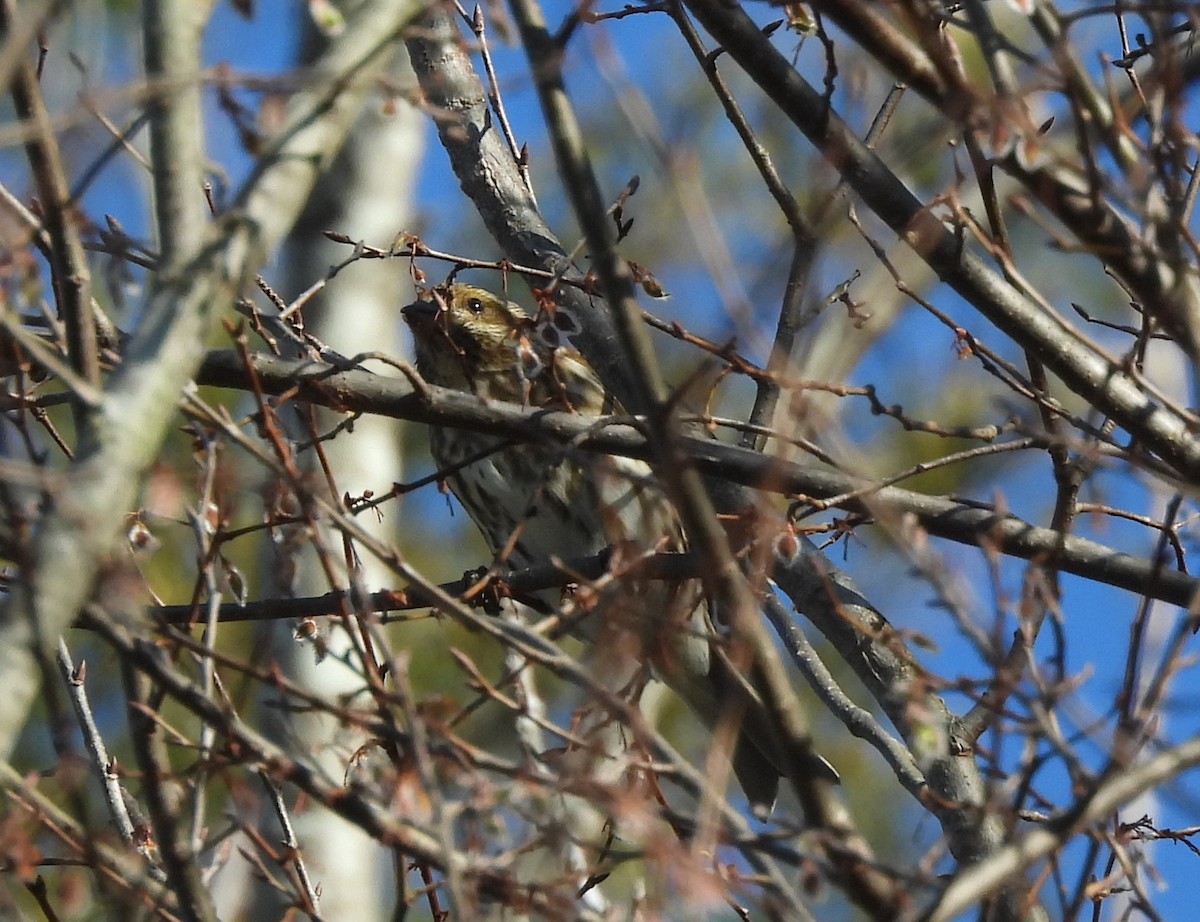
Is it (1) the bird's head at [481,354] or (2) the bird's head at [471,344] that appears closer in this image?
(1) the bird's head at [481,354]

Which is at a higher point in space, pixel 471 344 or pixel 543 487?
pixel 471 344

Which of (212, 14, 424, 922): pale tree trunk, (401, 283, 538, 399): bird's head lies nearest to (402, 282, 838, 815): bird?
(401, 283, 538, 399): bird's head

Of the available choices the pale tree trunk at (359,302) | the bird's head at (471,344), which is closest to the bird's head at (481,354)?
the bird's head at (471,344)

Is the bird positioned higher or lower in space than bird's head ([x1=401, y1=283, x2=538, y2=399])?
lower

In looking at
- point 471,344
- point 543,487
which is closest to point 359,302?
point 471,344

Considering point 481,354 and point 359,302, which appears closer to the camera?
point 481,354

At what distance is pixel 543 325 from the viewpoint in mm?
3402

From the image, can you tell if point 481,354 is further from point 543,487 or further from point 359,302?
point 359,302

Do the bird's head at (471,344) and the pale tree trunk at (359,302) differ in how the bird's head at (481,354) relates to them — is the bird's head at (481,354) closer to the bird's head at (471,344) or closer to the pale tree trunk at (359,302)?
the bird's head at (471,344)

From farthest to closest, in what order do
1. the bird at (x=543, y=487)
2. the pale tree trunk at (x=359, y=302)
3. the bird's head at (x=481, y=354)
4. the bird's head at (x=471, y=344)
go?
the pale tree trunk at (x=359, y=302) → the bird's head at (x=471, y=344) → the bird's head at (x=481, y=354) → the bird at (x=543, y=487)

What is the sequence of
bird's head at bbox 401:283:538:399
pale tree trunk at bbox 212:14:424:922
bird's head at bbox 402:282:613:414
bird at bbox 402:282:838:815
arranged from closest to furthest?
bird at bbox 402:282:838:815 → bird's head at bbox 402:282:613:414 → bird's head at bbox 401:283:538:399 → pale tree trunk at bbox 212:14:424:922

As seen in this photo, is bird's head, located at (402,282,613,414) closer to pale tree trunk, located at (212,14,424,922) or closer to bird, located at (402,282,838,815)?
bird, located at (402,282,838,815)

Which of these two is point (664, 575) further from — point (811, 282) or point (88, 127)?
point (88, 127)

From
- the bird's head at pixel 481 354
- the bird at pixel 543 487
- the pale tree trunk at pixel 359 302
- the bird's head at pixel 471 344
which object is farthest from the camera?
the pale tree trunk at pixel 359 302
